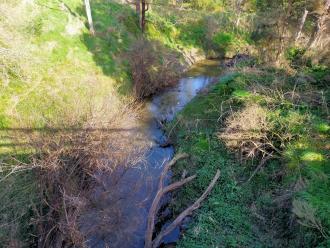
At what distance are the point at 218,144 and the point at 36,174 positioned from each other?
7.12 m

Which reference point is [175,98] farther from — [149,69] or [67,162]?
[67,162]

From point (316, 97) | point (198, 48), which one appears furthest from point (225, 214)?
point (198, 48)

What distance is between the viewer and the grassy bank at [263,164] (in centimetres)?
837

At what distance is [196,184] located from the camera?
1091 cm

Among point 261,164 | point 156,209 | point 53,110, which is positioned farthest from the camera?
point 53,110

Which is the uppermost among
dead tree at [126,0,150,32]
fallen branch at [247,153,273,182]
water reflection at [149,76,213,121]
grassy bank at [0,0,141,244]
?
dead tree at [126,0,150,32]

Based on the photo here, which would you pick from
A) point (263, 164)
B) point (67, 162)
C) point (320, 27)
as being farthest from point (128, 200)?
point (320, 27)

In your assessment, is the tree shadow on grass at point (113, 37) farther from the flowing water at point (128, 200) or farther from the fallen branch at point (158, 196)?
the fallen branch at point (158, 196)

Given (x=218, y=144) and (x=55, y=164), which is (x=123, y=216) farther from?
(x=218, y=144)

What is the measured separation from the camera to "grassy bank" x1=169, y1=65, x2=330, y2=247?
8.37 metres

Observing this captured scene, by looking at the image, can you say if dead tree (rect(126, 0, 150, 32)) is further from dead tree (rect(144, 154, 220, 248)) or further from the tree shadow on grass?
dead tree (rect(144, 154, 220, 248))

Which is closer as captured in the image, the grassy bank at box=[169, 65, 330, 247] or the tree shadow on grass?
the grassy bank at box=[169, 65, 330, 247]

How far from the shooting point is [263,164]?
10664mm

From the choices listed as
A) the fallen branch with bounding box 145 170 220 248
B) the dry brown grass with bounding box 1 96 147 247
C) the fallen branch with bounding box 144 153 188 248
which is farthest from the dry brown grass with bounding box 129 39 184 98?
the fallen branch with bounding box 145 170 220 248
